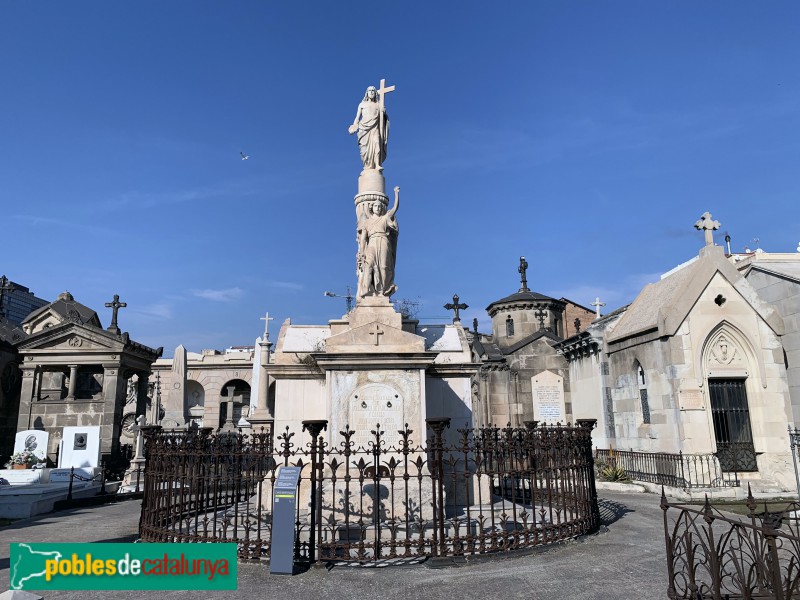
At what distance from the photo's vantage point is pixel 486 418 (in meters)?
27.4

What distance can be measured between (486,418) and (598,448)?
22.2ft

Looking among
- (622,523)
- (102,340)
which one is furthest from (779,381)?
(102,340)

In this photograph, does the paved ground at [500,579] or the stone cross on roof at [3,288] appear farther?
the stone cross on roof at [3,288]

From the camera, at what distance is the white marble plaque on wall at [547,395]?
26062mm

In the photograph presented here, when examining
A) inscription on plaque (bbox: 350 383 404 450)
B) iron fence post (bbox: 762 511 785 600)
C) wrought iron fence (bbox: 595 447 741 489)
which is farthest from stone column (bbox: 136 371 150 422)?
iron fence post (bbox: 762 511 785 600)

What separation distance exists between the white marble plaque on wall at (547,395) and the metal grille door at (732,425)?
884 centimetres

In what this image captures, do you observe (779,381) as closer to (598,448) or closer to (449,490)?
(598,448)

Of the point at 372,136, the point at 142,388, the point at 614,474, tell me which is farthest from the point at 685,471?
the point at 142,388

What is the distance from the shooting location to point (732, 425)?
17.4 meters

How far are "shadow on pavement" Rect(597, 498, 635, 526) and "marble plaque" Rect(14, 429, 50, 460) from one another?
19.8 meters

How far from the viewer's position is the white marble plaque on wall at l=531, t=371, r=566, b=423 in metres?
26.1

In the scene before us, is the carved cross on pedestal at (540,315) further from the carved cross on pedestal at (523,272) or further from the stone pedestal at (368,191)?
the stone pedestal at (368,191)

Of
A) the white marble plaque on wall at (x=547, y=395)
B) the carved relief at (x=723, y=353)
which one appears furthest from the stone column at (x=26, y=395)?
the carved relief at (x=723, y=353)

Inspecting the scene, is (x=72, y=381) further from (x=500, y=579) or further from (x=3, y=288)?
(x=500, y=579)
